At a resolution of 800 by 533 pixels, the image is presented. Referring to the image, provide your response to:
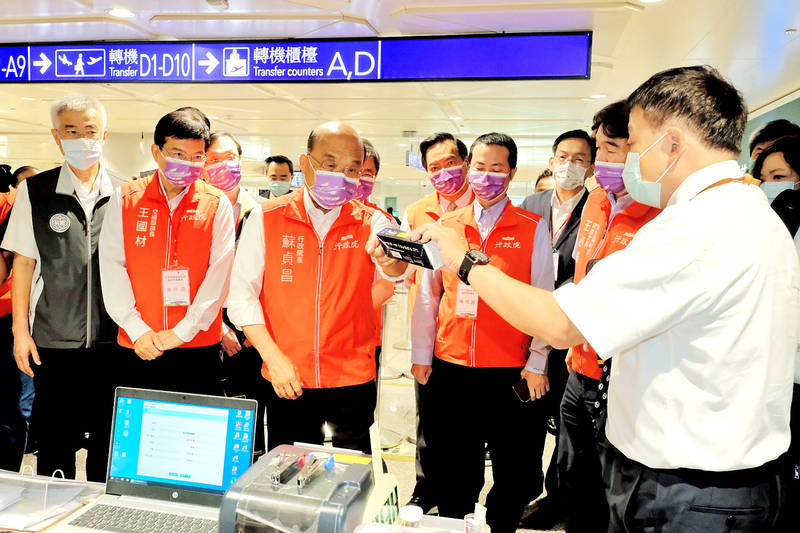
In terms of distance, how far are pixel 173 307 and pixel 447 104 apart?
17.5ft

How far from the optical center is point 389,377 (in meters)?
5.96

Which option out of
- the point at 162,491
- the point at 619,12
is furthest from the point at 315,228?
the point at 619,12

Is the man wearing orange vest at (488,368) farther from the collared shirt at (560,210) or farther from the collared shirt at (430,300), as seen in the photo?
the collared shirt at (560,210)

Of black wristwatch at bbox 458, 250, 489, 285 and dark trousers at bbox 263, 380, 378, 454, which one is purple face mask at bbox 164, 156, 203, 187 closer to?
dark trousers at bbox 263, 380, 378, 454

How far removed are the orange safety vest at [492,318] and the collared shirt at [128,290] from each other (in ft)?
3.29

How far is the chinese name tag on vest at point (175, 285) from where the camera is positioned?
2344 millimetres

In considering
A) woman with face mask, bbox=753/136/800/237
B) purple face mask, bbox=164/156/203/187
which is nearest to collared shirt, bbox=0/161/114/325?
purple face mask, bbox=164/156/203/187

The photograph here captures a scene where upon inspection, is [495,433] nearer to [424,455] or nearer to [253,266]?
[424,455]

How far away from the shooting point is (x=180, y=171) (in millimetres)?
2395

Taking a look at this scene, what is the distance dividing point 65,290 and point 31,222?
0.32 m

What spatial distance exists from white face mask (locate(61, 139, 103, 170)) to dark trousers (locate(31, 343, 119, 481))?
795mm

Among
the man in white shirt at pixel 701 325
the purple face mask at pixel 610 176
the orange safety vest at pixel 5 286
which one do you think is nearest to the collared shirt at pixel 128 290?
the orange safety vest at pixel 5 286

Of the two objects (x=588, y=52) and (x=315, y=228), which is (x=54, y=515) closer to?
(x=315, y=228)

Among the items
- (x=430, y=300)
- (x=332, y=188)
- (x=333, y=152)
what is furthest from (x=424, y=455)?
(x=333, y=152)
